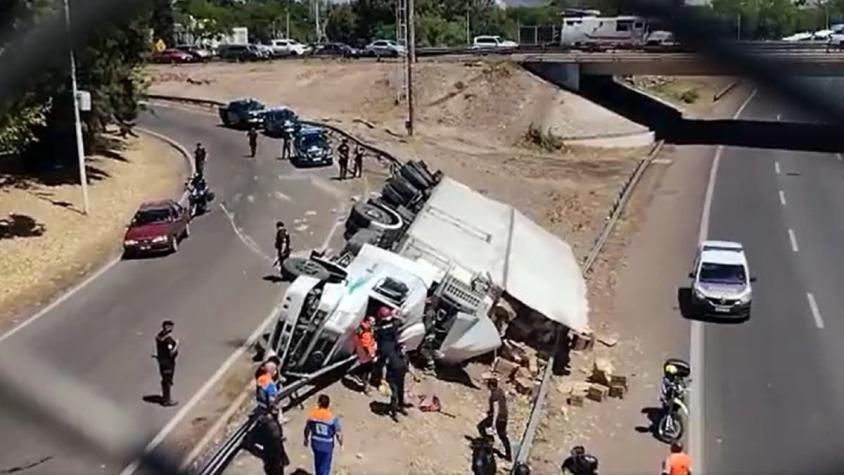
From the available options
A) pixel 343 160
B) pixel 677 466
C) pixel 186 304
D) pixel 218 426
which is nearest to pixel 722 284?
pixel 186 304

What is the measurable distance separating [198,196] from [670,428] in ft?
48.2

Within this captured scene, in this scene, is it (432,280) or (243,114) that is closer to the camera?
(432,280)

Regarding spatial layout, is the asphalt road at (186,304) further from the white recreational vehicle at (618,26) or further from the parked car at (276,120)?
the parked car at (276,120)

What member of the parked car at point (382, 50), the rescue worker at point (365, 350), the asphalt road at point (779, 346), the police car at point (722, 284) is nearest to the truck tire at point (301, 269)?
the rescue worker at point (365, 350)

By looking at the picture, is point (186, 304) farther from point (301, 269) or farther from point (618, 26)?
point (618, 26)

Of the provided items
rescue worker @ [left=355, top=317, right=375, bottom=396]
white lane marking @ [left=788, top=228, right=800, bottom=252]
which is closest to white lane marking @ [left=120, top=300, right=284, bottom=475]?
rescue worker @ [left=355, top=317, right=375, bottom=396]

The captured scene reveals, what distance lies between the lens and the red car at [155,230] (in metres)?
23.2

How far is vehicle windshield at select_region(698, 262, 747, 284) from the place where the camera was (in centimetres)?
2130

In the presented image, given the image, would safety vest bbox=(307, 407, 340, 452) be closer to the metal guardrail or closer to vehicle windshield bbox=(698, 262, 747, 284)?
the metal guardrail

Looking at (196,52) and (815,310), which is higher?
(196,52)

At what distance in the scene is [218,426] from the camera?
13.6 meters

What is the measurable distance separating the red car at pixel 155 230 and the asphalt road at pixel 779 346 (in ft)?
33.3

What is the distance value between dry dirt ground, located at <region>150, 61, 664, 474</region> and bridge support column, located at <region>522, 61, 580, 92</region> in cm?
84

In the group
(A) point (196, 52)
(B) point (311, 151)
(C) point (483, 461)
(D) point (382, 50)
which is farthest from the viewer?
(A) point (196, 52)
